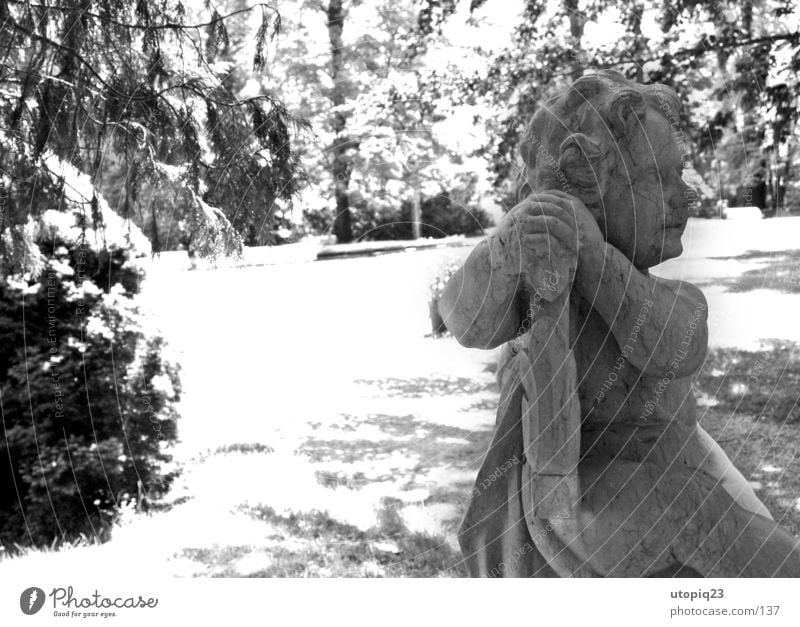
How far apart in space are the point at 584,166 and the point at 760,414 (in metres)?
4.44

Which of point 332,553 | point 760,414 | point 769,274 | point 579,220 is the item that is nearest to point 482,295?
point 579,220

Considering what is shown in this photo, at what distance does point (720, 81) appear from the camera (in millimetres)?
5238

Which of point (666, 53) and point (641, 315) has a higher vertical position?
point (666, 53)

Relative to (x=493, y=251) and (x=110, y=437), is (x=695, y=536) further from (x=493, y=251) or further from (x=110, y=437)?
(x=110, y=437)

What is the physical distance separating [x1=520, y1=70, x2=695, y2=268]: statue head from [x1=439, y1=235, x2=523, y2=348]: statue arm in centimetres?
31

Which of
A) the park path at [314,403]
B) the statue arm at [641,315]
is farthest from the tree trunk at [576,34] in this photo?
the statue arm at [641,315]

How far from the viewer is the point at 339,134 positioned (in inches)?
150

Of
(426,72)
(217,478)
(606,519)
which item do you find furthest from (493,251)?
(217,478)

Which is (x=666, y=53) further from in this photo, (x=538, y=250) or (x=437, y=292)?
(x=538, y=250)

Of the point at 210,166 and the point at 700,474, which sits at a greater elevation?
the point at 210,166

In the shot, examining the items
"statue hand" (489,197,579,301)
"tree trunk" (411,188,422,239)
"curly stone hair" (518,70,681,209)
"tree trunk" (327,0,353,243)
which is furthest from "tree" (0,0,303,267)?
"statue hand" (489,197,579,301)

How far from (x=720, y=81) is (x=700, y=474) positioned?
4.15 metres

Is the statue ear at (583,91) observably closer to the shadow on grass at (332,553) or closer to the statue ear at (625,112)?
the statue ear at (625,112)

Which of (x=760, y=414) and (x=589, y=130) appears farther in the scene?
(x=760, y=414)
